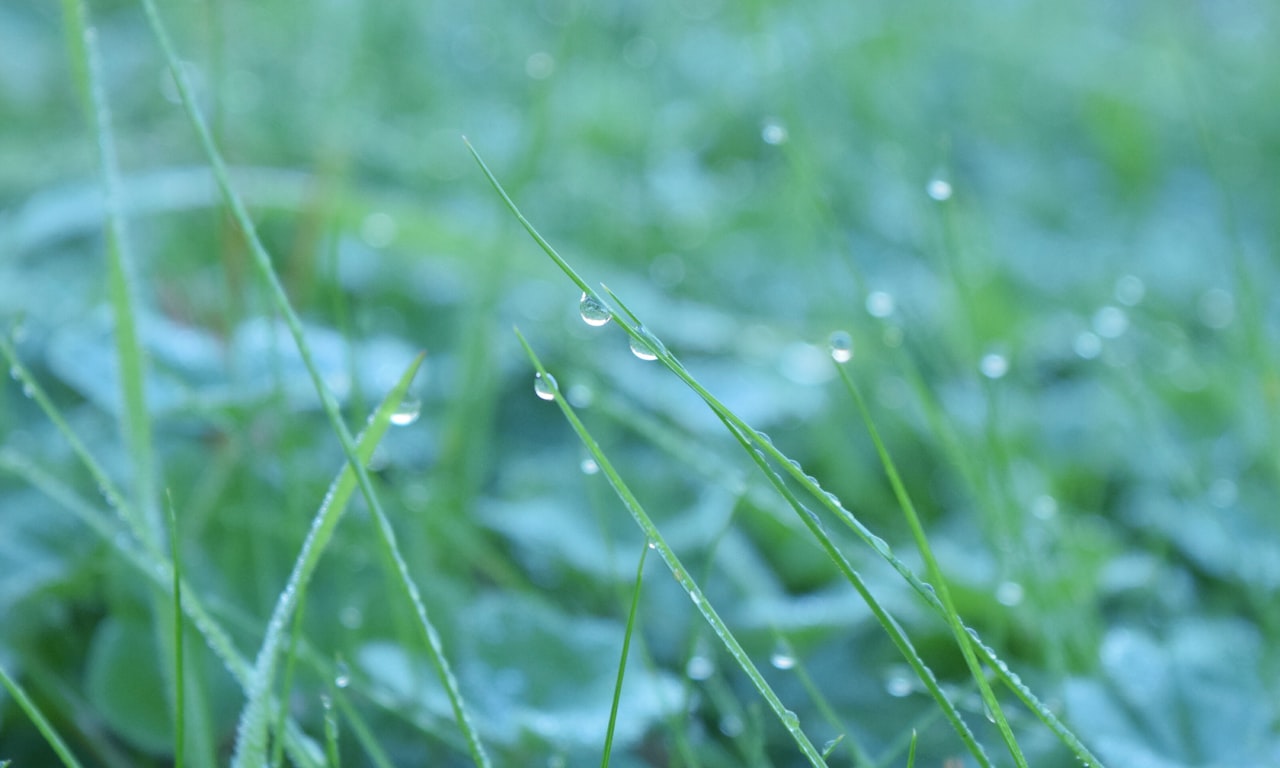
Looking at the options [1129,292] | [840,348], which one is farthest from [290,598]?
[1129,292]

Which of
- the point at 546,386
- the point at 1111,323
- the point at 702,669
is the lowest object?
the point at 702,669

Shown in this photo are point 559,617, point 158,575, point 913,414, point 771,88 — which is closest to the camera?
point 158,575

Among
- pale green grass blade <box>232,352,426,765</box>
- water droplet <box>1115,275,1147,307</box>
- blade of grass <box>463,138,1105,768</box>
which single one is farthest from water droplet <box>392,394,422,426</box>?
water droplet <box>1115,275,1147,307</box>

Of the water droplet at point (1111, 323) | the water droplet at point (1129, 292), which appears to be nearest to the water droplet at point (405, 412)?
the water droplet at point (1111, 323)

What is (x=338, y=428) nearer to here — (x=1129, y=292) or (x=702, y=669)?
(x=702, y=669)

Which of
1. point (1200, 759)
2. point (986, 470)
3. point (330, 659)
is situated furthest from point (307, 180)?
point (1200, 759)

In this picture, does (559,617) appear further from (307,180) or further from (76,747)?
(307,180)

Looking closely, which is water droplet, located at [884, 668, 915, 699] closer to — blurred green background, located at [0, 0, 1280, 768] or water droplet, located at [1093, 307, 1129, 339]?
blurred green background, located at [0, 0, 1280, 768]
